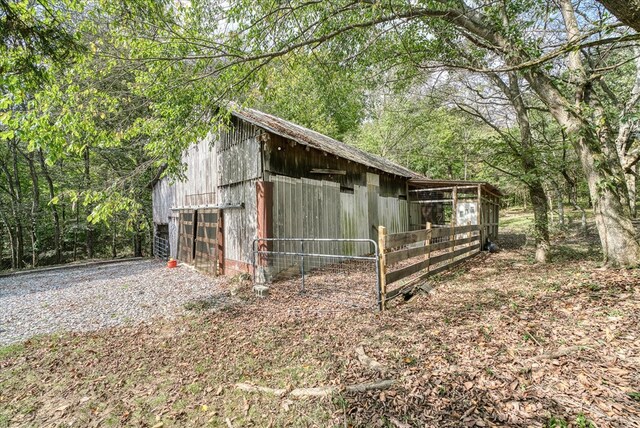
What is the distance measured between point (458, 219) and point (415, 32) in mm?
10177

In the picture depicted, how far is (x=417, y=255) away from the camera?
599 centimetres

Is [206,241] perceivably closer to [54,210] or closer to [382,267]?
[382,267]

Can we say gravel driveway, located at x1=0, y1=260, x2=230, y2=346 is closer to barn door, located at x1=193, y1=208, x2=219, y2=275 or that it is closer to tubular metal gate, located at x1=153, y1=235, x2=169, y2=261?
barn door, located at x1=193, y1=208, x2=219, y2=275

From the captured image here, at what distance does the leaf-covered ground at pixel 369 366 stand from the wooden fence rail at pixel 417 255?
1.93 feet

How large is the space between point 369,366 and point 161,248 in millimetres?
15244

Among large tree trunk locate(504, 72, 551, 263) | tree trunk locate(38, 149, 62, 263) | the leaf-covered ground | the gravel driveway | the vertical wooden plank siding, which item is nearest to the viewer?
the leaf-covered ground

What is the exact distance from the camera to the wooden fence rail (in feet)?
16.7

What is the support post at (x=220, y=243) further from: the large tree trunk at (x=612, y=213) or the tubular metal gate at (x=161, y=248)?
the large tree trunk at (x=612, y=213)

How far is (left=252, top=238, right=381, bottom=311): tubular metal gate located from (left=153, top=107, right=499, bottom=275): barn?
1.29 ft

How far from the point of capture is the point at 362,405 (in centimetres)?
259

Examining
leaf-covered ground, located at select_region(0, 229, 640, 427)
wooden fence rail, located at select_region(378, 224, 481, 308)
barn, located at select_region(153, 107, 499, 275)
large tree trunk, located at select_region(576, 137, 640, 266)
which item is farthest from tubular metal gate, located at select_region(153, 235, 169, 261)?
large tree trunk, located at select_region(576, 137, 640, 266)

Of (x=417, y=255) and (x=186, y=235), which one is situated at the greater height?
(x=186, y=235)

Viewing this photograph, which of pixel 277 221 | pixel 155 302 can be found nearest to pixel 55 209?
pixel 155 302

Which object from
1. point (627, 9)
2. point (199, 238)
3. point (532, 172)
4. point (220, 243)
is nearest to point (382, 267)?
point (627, 9)
